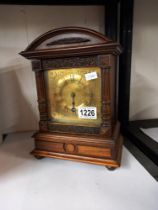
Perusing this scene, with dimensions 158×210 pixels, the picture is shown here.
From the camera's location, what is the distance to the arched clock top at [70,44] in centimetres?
65

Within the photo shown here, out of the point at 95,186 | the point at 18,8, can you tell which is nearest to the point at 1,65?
the point at 18,8

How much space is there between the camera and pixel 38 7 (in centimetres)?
104

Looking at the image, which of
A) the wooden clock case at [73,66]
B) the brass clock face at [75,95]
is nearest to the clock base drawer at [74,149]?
the wooden clock case at [73,66]

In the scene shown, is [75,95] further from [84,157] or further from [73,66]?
[84,157]

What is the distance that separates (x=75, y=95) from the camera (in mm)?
771

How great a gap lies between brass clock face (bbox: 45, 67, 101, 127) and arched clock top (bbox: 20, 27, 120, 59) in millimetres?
85

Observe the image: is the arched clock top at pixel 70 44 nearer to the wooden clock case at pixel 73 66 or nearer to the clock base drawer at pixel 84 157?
the wooden clock case at pixel 73 66

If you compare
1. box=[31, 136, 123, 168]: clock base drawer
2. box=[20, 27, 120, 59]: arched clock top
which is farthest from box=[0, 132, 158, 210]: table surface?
box=[20, 27, 120, 59]: arched clock top

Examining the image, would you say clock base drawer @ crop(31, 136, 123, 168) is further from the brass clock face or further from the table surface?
the brass clock face

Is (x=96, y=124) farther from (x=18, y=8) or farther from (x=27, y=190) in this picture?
(x=18, y=8)

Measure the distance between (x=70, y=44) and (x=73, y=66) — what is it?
3.7 inches

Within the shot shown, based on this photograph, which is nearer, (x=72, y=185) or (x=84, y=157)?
(x=72, y=185)

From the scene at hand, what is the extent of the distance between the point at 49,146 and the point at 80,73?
392mm

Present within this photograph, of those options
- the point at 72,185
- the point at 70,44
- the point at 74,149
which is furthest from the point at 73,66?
the point at 72,185
